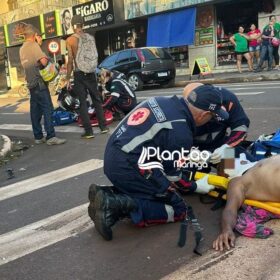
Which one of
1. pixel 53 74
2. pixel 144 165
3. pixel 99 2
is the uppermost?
pixel 99 2

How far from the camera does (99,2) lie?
24.5 meters

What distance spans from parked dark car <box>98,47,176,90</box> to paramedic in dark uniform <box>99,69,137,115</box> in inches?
281

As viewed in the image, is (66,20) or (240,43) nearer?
(240,43)

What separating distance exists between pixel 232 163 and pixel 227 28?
16.9 meters

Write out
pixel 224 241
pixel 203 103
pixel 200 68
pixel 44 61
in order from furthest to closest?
pixel 200 68
pixel 44 61
pixel 203 103
pixel 224 241

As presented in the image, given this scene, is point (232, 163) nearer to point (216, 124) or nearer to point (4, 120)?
point (216, 124)

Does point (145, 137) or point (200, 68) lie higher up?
point (145, 137)

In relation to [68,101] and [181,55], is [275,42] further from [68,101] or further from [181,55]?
[68,101]

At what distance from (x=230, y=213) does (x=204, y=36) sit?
18.4 meters

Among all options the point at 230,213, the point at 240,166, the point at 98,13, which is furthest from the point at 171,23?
the point at 230,213

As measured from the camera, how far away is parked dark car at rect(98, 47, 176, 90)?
52.6ft

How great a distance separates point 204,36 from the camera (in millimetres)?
21000

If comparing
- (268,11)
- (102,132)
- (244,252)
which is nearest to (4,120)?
(102,132)

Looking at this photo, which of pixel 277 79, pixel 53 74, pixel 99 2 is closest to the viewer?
pixel 53 74
